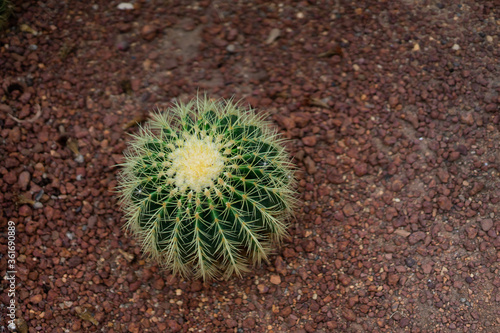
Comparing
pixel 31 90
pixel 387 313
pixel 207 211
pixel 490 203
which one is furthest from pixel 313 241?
pixel 31 90

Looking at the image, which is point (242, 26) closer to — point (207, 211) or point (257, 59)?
point (257, 59)

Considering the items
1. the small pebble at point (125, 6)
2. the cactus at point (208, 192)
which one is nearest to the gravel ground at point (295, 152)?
the small pebble at point (125, 6)

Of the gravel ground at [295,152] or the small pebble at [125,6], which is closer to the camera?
the gravel ground at [295,152]

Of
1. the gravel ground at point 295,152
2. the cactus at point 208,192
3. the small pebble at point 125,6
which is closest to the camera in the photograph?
the cactus at point 208,192

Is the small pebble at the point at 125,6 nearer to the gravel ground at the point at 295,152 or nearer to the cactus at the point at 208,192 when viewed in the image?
the gravel ground at the point at 295,152

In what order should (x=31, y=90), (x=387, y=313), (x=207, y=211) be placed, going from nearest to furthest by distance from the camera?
(x=207, y=211) → (x=387, y=313) → (x=31, y=90)

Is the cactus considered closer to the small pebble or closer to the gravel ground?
the gravel ground

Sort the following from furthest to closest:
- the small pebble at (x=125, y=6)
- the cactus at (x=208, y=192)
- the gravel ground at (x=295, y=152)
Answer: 1. the small pebble at (x=125, y=6)
2. the gravel ground at (x=295, y=152)
3. the cactus at (x=208, y=192)

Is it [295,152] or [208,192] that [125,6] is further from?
[208,192]
